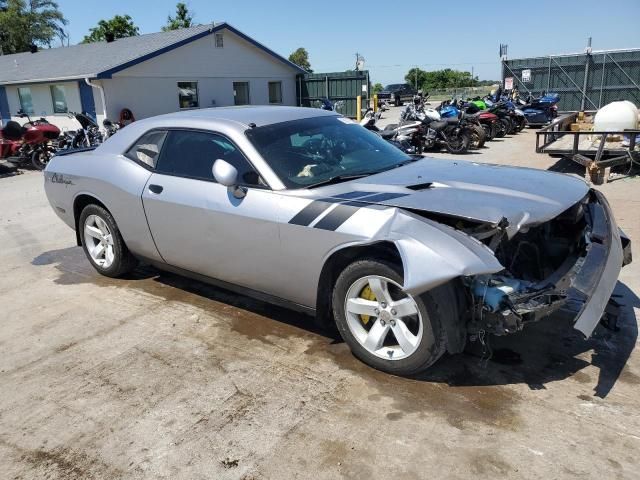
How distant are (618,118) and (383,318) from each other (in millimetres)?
8988

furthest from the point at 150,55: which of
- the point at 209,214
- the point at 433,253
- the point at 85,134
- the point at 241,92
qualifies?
the point at 433,253

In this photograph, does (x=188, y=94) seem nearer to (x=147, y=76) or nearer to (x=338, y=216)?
(x=147, y=76)

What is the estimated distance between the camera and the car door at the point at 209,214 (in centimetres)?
381

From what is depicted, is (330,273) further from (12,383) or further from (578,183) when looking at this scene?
(12,383)

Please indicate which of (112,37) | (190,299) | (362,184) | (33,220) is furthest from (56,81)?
(362,184)

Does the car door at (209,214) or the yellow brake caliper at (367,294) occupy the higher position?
the car door at (209,214)

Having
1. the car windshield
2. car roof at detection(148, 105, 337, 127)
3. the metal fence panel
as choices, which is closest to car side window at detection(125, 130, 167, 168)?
car roof at detection(148, 105, 337, 127)

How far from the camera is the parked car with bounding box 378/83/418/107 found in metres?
41.0

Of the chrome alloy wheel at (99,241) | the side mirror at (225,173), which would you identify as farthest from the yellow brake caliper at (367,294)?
the chrome alloy wheel at (99,241)

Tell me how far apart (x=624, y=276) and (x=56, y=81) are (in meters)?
21.6

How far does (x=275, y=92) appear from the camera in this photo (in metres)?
27.5

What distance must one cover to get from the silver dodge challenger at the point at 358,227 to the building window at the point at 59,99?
19.0m

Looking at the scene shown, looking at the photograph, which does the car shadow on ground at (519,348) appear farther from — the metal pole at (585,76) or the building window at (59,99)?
the metal pole at (585,76)

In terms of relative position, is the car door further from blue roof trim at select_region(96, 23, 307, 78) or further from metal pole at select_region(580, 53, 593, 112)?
metal pole at select_region(580, 53, 593, 112)
